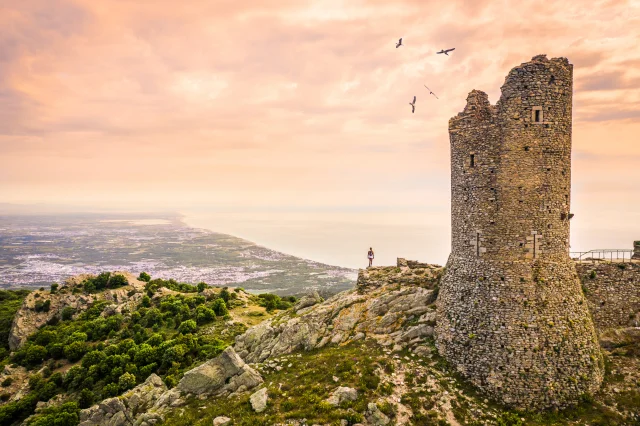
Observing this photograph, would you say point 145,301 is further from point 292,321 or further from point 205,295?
point 292,321

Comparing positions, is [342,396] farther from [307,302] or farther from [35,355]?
[35,355]

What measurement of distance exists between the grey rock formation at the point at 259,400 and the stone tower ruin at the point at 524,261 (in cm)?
893

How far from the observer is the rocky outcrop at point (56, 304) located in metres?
40.2

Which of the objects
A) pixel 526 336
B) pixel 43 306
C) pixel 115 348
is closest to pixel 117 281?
pixel 43 306

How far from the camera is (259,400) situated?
1634 centimetres

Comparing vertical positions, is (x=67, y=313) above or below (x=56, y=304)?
below

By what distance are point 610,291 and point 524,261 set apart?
21.9 ft

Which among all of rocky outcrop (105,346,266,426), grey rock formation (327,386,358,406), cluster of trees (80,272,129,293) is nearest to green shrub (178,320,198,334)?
rocky outcrop (105,346,266,426)

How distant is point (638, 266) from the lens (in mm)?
18906

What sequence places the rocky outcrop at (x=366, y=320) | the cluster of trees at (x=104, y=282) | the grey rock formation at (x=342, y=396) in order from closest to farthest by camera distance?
the grey rock formation at (x=342, y=396)
the rocky outcrop at (x=366, y=320)
the cluster of trees at (x=104, y=282)

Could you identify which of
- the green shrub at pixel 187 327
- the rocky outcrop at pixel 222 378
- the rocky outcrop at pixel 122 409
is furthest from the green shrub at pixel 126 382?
the rocky outcrop at pixel 222 378

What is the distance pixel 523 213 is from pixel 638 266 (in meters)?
8.26

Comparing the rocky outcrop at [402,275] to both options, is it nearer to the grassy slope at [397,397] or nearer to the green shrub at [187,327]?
the grassy slope at [397,397]

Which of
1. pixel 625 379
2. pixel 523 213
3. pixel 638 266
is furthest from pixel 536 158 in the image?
pixel 625 379
